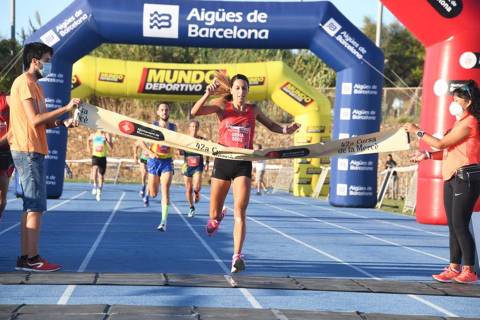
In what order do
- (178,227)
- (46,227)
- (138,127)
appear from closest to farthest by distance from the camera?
(138,127) < (46,227) < (178,227)

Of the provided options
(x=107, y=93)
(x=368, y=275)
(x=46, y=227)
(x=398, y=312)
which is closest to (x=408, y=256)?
(x=368, y=275)

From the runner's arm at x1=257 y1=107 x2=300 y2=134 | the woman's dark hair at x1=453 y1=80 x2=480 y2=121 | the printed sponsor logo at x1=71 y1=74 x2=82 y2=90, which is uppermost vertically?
the printed sponsor logo at x1=71 y1=74 x2=82 y2=90

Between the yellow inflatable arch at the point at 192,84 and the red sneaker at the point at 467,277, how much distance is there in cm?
1964

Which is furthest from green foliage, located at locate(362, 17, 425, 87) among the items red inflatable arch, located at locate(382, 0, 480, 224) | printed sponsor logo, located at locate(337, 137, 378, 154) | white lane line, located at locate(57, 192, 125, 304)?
printed sponsor logo, located at locate(337, 137, 378, 154)

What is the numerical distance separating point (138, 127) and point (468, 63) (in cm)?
821

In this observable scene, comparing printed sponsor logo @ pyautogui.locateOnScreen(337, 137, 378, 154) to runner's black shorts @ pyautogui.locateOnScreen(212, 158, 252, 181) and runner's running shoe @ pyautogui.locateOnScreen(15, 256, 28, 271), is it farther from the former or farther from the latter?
runner's running shoe @ pyautogui.locateOnScreen(15, 256, 28, 271)

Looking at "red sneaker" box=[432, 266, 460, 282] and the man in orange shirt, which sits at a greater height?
the man in orange shirt

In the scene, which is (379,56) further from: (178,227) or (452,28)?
(178,227)

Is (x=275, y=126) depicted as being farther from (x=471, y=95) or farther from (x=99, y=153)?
(x=99, y=153)

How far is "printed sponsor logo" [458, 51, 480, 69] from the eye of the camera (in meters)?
16.1

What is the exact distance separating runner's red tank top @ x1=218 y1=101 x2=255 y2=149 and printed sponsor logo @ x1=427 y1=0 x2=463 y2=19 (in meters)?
7.69

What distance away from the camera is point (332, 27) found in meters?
20.6

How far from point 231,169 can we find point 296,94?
19581 millimetres

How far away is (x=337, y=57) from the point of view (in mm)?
21047
